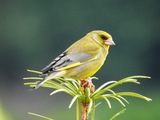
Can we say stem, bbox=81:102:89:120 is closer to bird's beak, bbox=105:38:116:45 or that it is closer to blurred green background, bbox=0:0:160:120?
bird's beak, bbox=105:38:116:45

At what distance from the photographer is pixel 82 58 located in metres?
2.04

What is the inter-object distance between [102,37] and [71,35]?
10.3m

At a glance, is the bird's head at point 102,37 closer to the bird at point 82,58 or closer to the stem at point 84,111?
the bird at point 82,58

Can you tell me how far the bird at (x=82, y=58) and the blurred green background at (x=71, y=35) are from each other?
Result: 945cm

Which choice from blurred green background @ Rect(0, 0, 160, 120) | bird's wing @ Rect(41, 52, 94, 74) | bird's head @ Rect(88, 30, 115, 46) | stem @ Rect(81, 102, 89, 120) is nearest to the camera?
stem @ Rect(81, 102, 89, 120)

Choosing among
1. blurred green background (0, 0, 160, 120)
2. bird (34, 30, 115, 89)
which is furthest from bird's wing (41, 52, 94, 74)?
blurred green background (0, 0, 160, 120)

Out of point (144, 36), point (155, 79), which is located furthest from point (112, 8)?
point (155, 79)

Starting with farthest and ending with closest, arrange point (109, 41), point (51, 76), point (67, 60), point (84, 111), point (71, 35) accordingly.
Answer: point (71, 35), point (109, 41), point (67, 60), point (51, 76), point (84, 111)

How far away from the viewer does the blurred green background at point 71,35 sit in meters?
12.2

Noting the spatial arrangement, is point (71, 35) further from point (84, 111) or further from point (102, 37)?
point (84, 111)

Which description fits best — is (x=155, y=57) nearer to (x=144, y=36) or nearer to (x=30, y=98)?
(x=144, y=36)

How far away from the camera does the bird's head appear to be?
6.64 feet

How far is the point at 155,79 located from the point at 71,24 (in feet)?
5.85

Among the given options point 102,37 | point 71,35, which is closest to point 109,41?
point 102,37
